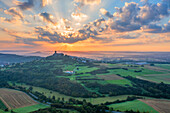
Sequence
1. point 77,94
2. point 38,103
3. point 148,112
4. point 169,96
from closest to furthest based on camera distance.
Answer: point 148,112 → point 38,103 → point 169,96 → point 77,94

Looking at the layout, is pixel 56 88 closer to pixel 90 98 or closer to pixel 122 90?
pixel 90 98

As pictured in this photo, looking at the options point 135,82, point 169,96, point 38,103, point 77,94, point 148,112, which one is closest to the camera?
point 148,112

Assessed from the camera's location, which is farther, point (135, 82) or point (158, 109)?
point (135, 82)

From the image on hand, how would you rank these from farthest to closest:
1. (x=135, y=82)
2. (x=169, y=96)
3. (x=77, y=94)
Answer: (x=135, y=82)
(x=77, y=94)
(x=169, y=96)

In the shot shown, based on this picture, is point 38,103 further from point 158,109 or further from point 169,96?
point 169,96

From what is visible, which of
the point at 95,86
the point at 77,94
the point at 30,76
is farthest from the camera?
the point at 30,76

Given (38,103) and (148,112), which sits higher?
(148,112)

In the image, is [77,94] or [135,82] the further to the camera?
[135,82]

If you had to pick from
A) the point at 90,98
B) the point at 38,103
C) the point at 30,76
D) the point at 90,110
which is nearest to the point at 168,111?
the point at 90,110

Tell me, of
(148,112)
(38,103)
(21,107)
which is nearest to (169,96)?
(148,112)
